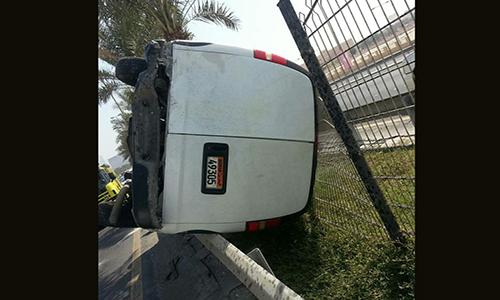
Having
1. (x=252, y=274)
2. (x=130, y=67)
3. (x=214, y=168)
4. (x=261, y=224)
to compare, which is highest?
(x=130, y=67)

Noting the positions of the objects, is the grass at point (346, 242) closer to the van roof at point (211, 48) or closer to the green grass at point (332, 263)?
the green grass at point (332, 263)

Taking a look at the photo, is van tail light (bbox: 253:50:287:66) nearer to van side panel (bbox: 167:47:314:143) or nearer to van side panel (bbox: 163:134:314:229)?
van side panel (bbox: 167:47:314:143)

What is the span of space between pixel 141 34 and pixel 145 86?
727cm

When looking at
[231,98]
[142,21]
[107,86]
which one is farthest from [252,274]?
[107,86]

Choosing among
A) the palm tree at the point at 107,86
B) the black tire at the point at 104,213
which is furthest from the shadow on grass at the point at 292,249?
the palm tree at the point at 107,86

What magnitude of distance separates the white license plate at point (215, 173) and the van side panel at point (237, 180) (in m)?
0.06

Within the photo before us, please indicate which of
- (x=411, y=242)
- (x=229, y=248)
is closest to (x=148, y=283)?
(x=229, y=248)

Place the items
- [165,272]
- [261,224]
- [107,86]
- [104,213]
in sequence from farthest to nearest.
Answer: [107,86] < [165,272] < [104,213] < [261,224]

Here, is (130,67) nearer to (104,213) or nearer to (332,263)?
(104,213)

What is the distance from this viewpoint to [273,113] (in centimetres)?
332

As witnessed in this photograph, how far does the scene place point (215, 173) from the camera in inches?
124

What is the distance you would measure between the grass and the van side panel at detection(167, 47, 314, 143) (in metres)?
0.84

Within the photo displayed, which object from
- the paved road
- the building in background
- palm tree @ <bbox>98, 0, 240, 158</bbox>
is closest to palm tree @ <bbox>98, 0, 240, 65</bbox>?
palm tree @ <bbox>98, 0, 240, 158</bbox>

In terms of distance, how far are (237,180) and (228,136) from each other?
0.41 metres
